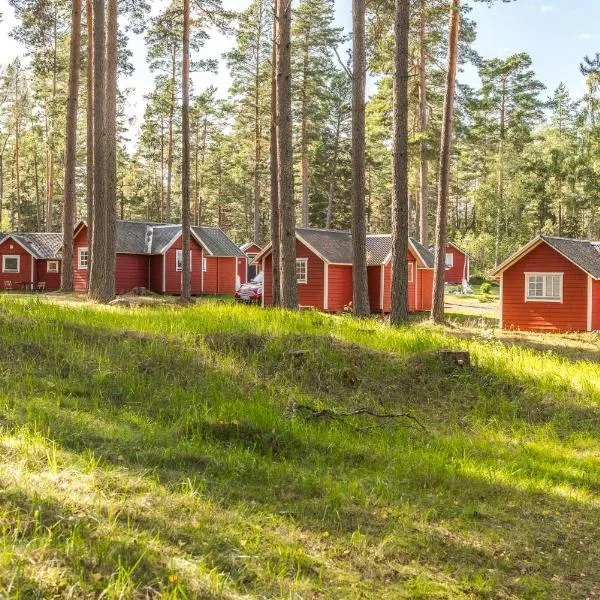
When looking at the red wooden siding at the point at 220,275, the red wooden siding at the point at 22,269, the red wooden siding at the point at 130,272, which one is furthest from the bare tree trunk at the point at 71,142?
the red wooden siding at the point at 22,269

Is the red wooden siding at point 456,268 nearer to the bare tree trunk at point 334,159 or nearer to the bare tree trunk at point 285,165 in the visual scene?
the bare tree trunk at point 334,159

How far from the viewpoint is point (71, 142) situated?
24.3 meters

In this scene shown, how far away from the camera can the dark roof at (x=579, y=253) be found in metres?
22.3

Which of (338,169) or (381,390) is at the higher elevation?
(338,169)

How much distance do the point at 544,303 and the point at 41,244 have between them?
Answer: 95.3ft

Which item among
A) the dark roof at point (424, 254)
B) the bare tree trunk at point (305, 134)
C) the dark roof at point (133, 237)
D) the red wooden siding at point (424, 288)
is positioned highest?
the bare tree trunk at point (305, 134)

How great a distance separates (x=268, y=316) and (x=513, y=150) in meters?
43.4

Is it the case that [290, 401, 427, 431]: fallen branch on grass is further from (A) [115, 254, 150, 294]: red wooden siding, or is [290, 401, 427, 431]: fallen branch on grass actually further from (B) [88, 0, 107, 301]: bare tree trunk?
(A) [115, 254, 150, 294]: red wooden siding

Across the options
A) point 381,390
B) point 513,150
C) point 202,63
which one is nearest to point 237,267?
point 202,63

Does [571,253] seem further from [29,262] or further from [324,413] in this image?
Result: [29,262]

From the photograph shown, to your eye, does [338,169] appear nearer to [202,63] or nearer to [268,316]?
[202,63]

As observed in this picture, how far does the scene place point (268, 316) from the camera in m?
11.4

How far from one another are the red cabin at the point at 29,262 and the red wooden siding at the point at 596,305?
Result: 28935 millimetres

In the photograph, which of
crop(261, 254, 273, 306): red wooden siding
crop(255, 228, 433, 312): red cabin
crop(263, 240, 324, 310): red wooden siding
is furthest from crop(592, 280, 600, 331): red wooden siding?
crop(261, 254, 273, 306): red wooden siding
